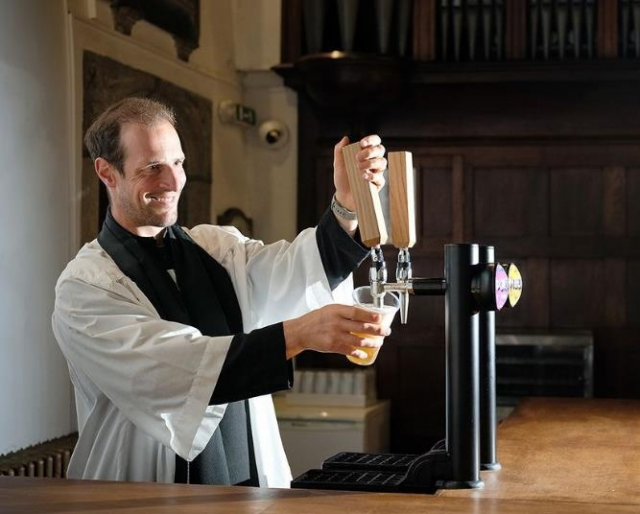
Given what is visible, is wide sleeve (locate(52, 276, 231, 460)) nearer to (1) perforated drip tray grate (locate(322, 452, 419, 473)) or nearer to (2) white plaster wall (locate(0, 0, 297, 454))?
(1) perforated drip tray grate (locate(322, 452, 419, 473))

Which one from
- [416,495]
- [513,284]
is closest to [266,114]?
[513,284]

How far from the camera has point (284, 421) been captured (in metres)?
6.28

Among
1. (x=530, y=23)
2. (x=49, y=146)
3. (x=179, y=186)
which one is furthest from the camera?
(x=530, y=23)

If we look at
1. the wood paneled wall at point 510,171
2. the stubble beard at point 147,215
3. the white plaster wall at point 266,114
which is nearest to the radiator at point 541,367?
the wood paneled wall at point 510,171

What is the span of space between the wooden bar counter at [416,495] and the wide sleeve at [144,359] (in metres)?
0.23

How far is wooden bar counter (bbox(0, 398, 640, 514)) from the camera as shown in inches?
80.0

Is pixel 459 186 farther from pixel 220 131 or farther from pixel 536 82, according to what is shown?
pixel 220 131

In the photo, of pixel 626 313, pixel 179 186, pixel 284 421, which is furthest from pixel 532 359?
pixel 179 186

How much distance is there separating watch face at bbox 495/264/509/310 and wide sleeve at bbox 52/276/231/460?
0.61 meters

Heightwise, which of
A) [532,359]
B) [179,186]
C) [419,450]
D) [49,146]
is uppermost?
[49,146]

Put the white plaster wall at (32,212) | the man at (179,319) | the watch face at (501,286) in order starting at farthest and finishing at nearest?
the white plaster wall at (32,212), the man at (179,319), the watch face at (501,286)

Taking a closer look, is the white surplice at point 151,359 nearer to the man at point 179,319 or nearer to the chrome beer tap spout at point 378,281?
the man at point 179,319

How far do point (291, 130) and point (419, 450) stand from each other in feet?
7.40

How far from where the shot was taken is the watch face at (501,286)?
2.27 meters
